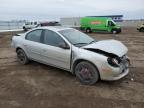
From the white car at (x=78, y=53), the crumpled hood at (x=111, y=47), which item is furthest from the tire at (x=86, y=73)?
the crumpled hood at (x=111, y=47)

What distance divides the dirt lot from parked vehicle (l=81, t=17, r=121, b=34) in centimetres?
2109

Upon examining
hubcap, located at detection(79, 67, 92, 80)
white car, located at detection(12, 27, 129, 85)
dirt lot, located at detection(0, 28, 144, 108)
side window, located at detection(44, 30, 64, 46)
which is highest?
side window, located at detection(44, 30, 64, 46)

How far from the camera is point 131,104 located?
469 centimetres

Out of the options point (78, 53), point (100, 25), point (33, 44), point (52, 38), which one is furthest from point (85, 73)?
point (100, 25)

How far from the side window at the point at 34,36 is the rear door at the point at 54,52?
0.94 feet

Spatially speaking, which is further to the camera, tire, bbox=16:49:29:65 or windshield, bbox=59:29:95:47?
tire, bbox=16:49:29:65

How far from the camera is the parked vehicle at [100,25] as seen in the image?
27828mm

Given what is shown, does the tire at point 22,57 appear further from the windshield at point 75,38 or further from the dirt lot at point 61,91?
the windshield at point 75,38

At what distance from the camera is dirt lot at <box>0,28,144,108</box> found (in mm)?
4777

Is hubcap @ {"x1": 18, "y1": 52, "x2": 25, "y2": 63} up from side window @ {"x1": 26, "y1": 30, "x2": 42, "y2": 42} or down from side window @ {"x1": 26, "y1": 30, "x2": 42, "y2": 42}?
down

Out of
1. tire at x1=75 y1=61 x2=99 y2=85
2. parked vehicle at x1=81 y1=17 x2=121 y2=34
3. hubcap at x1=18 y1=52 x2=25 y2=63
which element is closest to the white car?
tire at x1=75 y1=61 x2=99 y2=85

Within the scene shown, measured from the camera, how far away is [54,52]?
648 centimetres

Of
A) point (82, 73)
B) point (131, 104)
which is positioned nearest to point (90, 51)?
point (82, 73)

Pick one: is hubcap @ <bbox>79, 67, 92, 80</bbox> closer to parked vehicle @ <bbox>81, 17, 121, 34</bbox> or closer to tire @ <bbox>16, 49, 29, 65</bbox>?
tire @ <bbox>16, 49, 29, 65</bbox>
